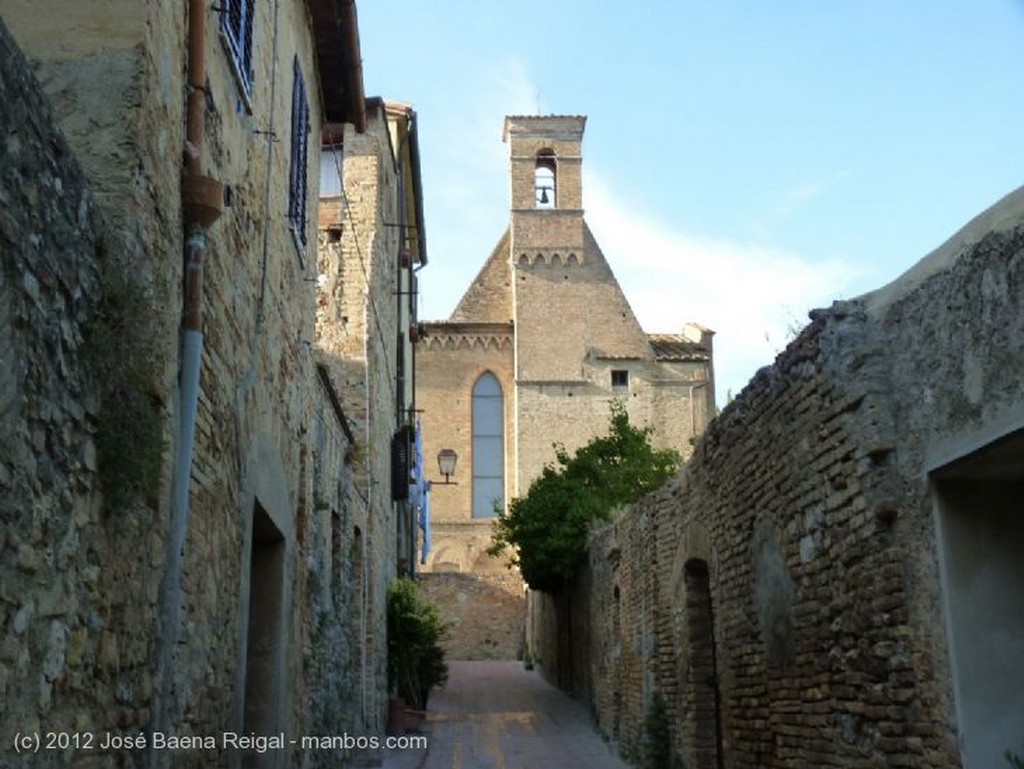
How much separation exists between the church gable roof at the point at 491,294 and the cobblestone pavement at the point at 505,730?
1738cm

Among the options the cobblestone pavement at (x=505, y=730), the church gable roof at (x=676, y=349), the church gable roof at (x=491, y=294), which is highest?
the church gable roof at (x=491, y=294)

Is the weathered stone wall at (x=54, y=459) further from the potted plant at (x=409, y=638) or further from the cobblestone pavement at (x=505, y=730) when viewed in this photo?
the potted plant at (x=409, y=638)

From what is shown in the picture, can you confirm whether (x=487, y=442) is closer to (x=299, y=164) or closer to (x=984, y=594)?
(x=299, y=164)

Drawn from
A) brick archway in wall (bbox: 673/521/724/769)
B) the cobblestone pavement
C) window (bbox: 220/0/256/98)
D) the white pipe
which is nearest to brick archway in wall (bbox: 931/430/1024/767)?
the white pipe

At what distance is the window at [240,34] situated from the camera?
5.87 metres

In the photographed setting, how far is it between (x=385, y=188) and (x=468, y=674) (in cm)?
1401

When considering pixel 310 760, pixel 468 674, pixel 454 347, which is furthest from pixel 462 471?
pixel 310 760

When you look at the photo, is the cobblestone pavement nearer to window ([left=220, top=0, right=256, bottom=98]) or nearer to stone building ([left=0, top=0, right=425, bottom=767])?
stone building ([left=0, top=0, right=425, bottom=767])

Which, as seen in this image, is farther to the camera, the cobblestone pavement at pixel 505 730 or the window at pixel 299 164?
the cobblestone pavement at pixel 505 730

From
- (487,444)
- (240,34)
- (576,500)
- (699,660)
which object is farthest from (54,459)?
(487,444)

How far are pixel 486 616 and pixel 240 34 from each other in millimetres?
27884

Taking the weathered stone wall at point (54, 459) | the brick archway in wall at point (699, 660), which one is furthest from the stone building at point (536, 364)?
the weathered stone wall at point (54, 459)

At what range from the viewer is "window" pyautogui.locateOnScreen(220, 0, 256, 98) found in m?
5.87

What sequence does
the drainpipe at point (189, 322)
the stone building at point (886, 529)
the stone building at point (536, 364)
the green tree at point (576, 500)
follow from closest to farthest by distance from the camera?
the drainpipe at point (189, 322) → the stone building at point (886, 529) → the green tree at point (576, 500) → the stone building at point (536, 364)
